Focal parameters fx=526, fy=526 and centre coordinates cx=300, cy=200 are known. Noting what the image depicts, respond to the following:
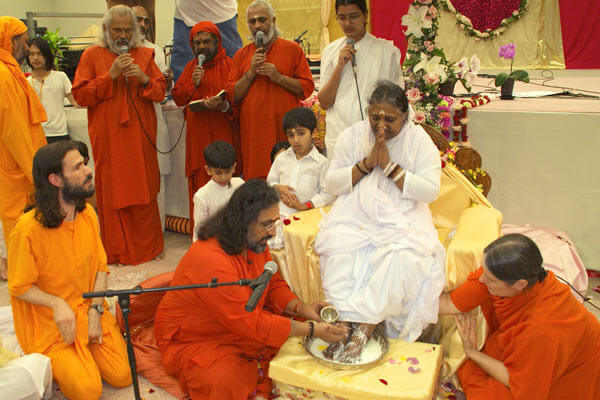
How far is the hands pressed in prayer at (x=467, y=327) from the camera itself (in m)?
2.62

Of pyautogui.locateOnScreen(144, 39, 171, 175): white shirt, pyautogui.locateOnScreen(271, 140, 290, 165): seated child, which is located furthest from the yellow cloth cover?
pyautogui.locateOnScreen(144, 39, 171, 175): white shirt

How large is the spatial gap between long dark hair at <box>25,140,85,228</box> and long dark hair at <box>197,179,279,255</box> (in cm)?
86

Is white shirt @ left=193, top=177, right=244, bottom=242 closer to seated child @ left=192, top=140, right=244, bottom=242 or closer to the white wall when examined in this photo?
seated child @ left=192, top=140, right=244, bottom=242

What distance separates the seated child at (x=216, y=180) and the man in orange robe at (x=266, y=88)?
0.59m

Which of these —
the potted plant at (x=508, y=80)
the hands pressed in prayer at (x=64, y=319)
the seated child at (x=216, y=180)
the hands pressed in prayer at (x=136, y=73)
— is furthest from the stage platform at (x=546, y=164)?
the hands pressed in prayer at (x=64, y=319)

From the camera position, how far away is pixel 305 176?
11.6ft

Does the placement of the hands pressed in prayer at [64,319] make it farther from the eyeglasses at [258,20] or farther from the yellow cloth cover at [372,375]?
the eyeglasses at [258,20]

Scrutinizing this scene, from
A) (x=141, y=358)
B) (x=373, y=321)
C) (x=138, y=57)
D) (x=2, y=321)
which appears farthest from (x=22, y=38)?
(x=373, y=321)

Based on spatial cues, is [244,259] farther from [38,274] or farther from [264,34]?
[264,34]

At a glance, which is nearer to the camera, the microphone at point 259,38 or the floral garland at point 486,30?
the microphone at point 259,38

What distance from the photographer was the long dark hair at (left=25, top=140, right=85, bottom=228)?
2590mm

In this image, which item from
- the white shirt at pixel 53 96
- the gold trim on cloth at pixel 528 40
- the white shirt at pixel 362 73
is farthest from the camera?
the gold trim on cloth at pixel 528 40

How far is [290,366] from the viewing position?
245 cm

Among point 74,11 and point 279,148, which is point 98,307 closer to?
point 279,148
